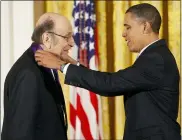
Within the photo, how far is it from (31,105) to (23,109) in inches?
1.7

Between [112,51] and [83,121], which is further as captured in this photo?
[112,51]

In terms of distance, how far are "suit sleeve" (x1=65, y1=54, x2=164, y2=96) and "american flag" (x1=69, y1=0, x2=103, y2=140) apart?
67.7 inches

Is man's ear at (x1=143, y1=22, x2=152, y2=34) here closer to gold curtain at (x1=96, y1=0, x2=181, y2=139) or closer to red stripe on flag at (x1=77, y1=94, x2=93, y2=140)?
red stripe on flag at (x1=77, y1=94, x2=93, y2=140)

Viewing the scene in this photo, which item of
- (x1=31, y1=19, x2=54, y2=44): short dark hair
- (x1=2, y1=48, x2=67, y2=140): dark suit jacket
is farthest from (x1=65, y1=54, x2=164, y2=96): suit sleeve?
(x1=31, y1=19, x2=54, y2=44): short dark hair

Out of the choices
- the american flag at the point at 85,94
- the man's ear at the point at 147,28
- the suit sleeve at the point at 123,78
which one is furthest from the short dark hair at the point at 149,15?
the american flag at the point at 85,94

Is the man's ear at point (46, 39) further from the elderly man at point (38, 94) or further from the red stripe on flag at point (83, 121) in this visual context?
the red stripe on flag at point (83, 121)

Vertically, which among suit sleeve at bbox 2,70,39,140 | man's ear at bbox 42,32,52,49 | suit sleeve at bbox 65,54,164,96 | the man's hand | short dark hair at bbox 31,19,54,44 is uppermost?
short dark hair at bbox 31,19,54,44

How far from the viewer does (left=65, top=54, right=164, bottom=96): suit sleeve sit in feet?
7.26

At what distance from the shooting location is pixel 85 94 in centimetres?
396

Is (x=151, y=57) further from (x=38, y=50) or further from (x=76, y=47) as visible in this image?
(x=76, y=47)

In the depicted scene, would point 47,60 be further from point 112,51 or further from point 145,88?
point 112,51

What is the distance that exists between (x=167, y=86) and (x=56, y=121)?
621 millimetres

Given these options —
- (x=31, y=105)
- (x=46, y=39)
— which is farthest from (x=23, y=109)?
(x=46, y=39)

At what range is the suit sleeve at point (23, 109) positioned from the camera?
2.08m
